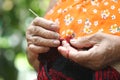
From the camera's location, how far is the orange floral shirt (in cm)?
153

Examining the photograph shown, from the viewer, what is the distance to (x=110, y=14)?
1.55 meters

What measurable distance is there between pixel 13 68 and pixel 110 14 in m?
2.51

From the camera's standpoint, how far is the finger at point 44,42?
1.60m

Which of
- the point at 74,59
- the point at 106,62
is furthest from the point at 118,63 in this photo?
the point at 74,59

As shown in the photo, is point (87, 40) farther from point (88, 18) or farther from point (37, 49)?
A: point (37, 49)

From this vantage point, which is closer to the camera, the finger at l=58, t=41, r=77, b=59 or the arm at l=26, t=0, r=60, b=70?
the finger at l=58, t=41, r=77, b=59

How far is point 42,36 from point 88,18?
0.23m

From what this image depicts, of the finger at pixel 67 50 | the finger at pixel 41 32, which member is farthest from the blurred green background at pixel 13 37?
the finger at pixel 67 50

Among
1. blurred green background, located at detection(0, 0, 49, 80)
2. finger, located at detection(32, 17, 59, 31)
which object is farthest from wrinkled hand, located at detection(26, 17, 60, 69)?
blurred green background, located at detection(0, 0, 49, 80)

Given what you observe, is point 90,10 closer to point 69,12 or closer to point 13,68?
point 69,12

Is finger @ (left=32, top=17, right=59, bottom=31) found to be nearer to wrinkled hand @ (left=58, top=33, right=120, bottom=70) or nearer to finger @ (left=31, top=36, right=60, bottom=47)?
finger @ (left=31, top=36, right=60, bottom=47)

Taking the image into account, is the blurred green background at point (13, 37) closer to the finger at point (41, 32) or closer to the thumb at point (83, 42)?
the finger at point (41, 32)

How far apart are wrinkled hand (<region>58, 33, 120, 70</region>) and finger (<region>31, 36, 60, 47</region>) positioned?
101 millimetres

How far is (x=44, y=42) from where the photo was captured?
163 cm
